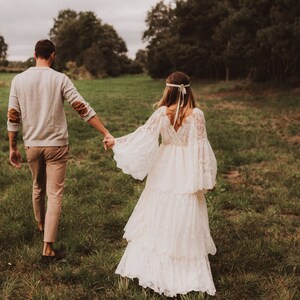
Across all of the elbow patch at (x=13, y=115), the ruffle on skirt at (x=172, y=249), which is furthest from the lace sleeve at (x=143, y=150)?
the elbow patch at (x=13, y=115)

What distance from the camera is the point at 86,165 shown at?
9.20m

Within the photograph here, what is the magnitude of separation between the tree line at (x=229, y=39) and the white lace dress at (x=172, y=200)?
746 inches

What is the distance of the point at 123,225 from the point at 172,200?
6.21 ft

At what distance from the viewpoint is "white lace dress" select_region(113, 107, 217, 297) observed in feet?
13.6

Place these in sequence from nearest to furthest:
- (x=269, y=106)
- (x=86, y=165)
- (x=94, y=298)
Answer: (x=94, y=298)
(x=86, y=165)
(x=269, y=106)

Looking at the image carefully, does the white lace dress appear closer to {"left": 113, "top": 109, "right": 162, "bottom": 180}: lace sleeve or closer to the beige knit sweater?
{"left": 113, "top": 109, "right": 162, "bottom": 180}: lace sleeve

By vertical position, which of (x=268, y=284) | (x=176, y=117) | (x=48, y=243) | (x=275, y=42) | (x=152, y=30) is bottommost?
(x=268, y=284)

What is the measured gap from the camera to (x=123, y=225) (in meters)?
5.88

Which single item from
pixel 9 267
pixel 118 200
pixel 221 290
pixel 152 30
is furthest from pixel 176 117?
pixel 152 30

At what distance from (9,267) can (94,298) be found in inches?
47.2

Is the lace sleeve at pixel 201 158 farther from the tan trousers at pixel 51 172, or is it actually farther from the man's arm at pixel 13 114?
the man's arm at pixel 13 114

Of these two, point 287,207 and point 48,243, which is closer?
point 48,243

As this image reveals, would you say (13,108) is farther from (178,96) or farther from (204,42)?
(204,42)

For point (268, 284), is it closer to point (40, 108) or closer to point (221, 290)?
point (221, 290)
